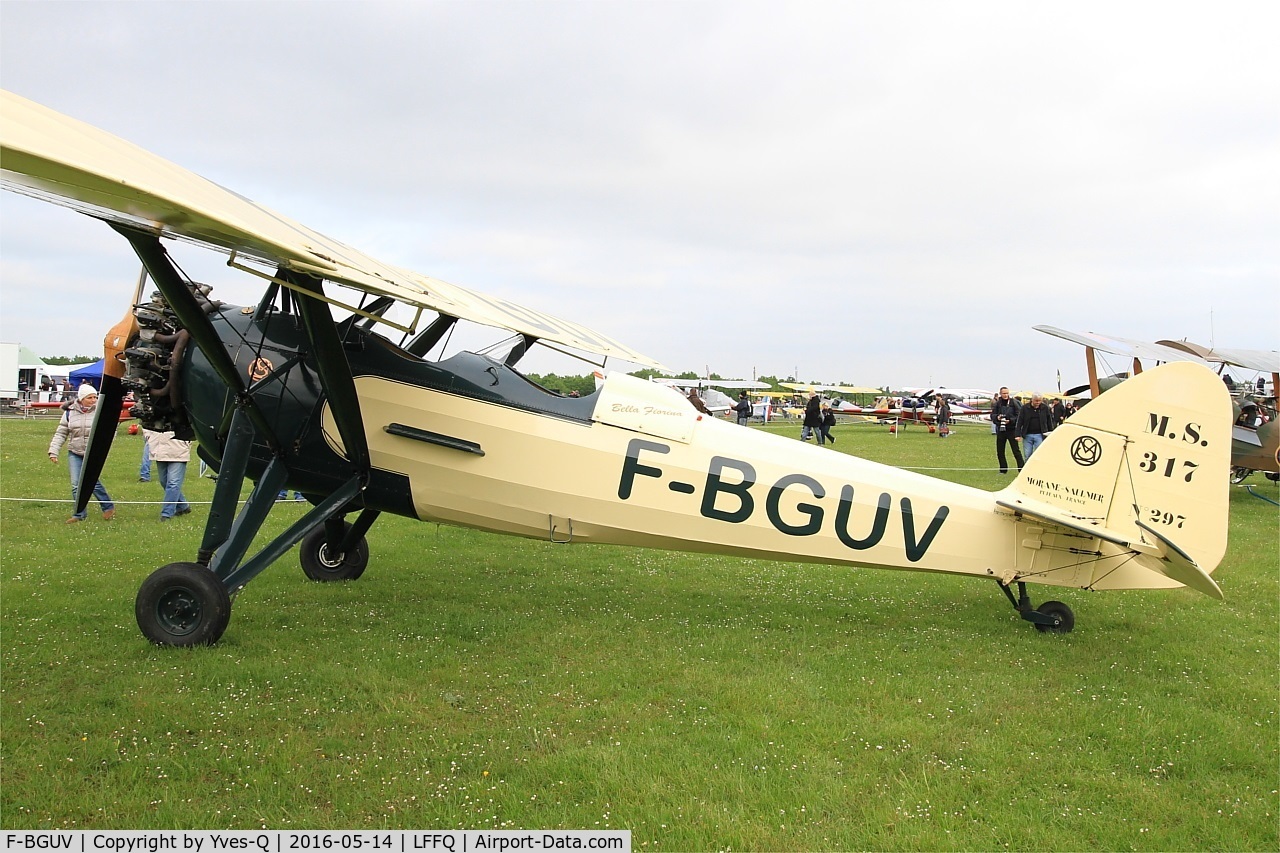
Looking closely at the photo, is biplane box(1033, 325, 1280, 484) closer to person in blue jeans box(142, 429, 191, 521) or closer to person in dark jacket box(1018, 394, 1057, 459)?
person in dark jacket box(1018, 394, 1057, 459)

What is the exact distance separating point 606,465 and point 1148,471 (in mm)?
3623

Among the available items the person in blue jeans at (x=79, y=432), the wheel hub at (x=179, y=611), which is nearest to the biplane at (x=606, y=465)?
the wheel hub at (x=179, y=611)

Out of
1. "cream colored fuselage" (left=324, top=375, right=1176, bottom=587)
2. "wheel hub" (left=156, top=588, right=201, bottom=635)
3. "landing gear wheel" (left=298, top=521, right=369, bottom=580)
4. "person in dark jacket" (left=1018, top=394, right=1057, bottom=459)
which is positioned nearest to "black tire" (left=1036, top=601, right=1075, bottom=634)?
"cream colored fuselage" (left=324, top=375, right=1176, bottom=587)

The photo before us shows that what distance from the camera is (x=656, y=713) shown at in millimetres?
4375

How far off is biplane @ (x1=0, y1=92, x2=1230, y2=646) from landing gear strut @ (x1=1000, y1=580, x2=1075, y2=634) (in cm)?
2

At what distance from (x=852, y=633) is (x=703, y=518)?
144cm

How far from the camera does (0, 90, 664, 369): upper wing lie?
2.98 m

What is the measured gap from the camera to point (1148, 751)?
160 inches

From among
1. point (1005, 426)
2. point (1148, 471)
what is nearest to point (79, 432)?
point (1148, 471)

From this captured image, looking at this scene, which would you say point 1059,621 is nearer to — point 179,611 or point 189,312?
point 179,611

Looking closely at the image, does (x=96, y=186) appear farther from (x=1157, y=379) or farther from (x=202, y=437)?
(x=1157, y=379)

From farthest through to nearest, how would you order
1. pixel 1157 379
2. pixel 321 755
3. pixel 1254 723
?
pixel 1157 379 < pixel 1254 723 < pixel 321 755

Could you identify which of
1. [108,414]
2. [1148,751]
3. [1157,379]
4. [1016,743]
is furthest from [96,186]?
[1157,379]
